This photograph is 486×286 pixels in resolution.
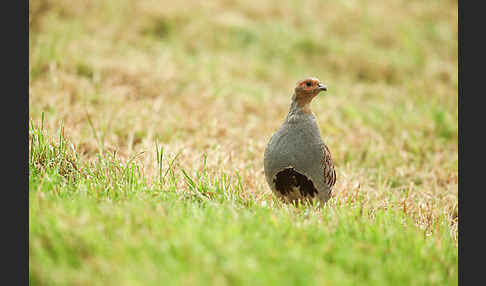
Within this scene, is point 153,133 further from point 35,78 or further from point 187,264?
point 187,264

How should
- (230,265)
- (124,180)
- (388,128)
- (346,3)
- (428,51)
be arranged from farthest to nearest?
(346,3), (428,51), (388,128), (124,180), (230,265)

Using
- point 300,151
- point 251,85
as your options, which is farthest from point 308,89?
point 251,85

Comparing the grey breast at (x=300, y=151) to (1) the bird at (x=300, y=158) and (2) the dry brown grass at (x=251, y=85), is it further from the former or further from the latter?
(2) the dry brown grass at (x=251, y=85)

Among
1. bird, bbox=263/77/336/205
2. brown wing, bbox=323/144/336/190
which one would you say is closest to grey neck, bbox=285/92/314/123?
bird, bbox=263/77/336/205

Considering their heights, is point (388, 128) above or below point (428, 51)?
below

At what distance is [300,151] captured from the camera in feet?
9.40

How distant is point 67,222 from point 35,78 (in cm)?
402

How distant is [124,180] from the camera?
2994 millimetres

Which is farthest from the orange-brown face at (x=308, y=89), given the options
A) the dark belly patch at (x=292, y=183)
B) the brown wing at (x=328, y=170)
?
the dark belly patch at (x=292, y=183)

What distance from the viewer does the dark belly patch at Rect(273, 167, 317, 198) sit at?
290cm

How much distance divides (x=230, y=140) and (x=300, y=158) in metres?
2.18

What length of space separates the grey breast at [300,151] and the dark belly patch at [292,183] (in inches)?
1.1

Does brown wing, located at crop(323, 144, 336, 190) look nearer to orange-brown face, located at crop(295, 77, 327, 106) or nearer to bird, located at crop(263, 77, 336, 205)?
bird, located at crop(263, 77, 336, 205)

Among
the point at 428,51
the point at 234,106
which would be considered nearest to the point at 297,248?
the point at 234,106
